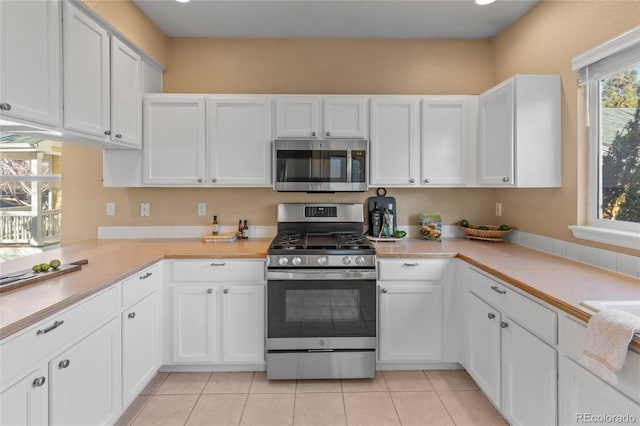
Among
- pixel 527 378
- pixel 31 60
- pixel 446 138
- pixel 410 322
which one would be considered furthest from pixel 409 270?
pixel 31 60

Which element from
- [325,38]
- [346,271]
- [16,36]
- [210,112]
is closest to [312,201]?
[346,271]

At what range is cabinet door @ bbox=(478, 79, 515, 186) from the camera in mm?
2408

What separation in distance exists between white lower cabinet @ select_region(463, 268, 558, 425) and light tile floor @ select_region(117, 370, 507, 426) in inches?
7.3

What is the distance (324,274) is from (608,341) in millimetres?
1559

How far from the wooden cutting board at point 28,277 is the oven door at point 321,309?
1.16 m

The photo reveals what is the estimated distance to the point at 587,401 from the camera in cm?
129

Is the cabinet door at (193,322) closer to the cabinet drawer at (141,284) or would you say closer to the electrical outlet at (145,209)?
the cabinet drawer at (141,284)

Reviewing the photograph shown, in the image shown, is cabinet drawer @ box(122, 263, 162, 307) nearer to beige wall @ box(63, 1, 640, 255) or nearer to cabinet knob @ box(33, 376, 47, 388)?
cabinet knob @ box(33, 376, 47, 388)

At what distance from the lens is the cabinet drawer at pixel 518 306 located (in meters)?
1.51

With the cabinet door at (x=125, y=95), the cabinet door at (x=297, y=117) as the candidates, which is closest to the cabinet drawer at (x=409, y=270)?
the cabinet door at (x=297, y=117)

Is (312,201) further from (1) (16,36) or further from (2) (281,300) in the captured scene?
(1) (16,36)

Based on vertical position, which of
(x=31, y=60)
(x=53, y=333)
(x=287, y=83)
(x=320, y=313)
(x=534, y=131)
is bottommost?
(x=320, y=313)

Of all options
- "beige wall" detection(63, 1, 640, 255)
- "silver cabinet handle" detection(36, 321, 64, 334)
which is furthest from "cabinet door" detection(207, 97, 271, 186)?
Result: "silver cabinet handle" detection(36, 321, 64, 334)

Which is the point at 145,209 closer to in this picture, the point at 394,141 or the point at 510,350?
the point at 394,141
